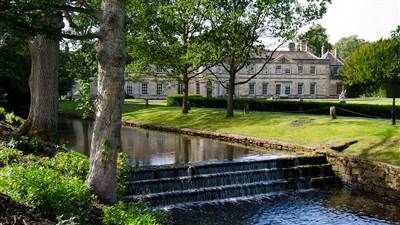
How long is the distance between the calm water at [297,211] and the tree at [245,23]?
16.9m

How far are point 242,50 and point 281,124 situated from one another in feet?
21.7

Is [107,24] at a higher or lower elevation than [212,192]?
higher

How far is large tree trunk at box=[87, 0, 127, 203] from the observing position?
10.9 metres

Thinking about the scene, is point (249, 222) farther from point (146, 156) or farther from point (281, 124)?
point (281, 124)

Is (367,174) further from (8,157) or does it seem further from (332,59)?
(332,59)

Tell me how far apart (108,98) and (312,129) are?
17792 millimetres

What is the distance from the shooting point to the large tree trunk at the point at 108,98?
35.6 ft

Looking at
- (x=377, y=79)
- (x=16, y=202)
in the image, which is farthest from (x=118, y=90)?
(x=377, y=79)

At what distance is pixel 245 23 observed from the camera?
3347 centimetres

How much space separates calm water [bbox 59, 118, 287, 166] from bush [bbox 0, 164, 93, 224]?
36.3ft

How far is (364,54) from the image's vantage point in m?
75.8

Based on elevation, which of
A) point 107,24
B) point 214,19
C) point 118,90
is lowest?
point 118,90

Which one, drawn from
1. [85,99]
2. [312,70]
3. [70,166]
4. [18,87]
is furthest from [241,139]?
[312,70]

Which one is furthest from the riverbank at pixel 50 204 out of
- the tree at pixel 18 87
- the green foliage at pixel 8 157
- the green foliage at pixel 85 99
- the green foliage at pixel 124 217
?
the tree at pixel 18 87
